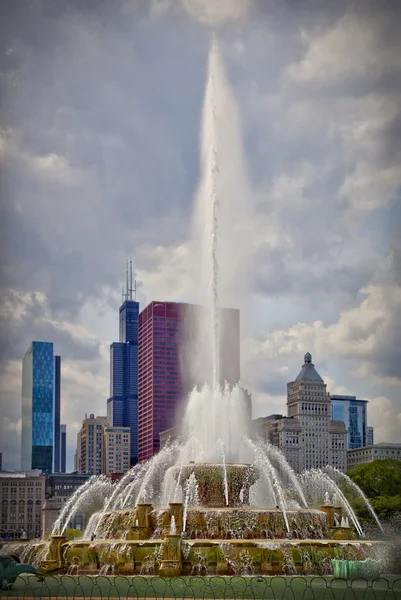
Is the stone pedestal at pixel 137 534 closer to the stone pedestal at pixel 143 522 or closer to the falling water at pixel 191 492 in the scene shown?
the stone pedestal at pixel 143 522

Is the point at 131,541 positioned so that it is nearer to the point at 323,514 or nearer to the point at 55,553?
the point at 55,553

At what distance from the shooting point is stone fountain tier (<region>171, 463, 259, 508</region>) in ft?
122

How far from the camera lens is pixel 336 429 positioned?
6693 inches

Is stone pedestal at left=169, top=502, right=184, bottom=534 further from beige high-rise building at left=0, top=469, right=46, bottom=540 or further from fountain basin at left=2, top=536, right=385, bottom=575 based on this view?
beige high-rise building at left=0, top=469, right=46, bottom=540

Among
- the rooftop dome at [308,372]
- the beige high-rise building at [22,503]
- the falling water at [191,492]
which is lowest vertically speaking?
the beige high-rise building at [22,503]

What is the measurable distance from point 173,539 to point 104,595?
5.28 m

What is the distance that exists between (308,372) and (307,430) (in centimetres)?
1325

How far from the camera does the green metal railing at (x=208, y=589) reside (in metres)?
23.0

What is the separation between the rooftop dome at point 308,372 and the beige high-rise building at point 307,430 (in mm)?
191

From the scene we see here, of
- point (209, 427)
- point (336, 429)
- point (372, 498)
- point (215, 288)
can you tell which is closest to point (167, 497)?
point (209, 427)

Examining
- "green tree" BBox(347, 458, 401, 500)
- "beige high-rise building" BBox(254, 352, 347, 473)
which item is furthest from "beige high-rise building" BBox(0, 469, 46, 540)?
"green tree" BBox(347, 458, 401, 500)

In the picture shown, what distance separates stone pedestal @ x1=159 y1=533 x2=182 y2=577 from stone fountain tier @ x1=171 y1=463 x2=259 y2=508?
28.3 feet

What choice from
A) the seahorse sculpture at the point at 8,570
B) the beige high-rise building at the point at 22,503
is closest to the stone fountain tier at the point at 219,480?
the seahorse sculpture at the point at 8,570

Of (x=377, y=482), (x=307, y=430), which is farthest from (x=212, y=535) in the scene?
(x=307, y=430)
